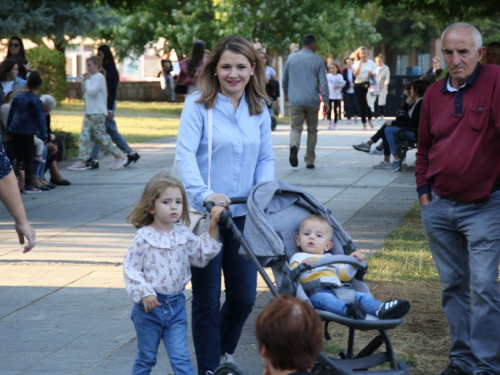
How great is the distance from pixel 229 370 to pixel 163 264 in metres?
0.60

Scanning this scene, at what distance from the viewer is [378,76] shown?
27391 millimetres

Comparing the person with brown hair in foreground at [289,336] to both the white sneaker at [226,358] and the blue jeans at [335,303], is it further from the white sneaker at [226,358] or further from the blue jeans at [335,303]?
the white sneaker at [226,358]

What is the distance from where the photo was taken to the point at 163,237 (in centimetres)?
452

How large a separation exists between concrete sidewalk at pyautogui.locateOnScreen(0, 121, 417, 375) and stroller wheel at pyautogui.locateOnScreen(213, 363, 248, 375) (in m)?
0.75

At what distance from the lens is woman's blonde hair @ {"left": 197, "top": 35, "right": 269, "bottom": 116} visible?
4.65m

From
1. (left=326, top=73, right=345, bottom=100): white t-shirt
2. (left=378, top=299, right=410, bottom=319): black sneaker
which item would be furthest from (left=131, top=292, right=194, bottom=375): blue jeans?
(left=326, top=73, right=345, bottom=100): white t-shirt

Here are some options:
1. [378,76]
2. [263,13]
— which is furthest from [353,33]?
[378,76]

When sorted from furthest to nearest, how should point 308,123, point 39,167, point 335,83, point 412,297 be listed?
point 335,83 → point 308,123 → point 39,167 → point 412,297

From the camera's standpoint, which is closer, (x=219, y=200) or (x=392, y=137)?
(x=219, y=200)

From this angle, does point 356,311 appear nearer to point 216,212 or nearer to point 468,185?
point 216,212

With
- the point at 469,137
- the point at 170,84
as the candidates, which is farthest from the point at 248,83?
the point at 170,84

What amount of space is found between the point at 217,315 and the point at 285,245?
54 cm

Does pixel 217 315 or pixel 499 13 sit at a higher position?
pixel 499 13

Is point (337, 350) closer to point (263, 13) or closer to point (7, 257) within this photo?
point (7, 257)
